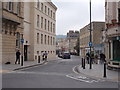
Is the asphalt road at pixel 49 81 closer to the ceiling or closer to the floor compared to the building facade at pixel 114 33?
closer to the floor

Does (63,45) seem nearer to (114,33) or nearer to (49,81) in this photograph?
(114,33)

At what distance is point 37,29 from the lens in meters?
42.8

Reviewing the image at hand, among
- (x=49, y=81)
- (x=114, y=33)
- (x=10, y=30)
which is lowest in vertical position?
(x=49, y=81)

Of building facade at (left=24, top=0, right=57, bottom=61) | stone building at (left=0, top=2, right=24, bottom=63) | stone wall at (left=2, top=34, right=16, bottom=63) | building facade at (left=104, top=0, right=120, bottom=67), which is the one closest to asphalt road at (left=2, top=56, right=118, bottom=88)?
building facade at (left=104, top=0, right=120, bottom=67)

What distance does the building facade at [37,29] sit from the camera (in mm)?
38844

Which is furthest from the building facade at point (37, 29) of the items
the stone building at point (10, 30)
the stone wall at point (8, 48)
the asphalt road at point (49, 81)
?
the asphalt road at point (49, 81)

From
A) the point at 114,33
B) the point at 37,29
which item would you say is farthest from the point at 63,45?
the point at 114,33

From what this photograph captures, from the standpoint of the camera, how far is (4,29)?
85.4 ft

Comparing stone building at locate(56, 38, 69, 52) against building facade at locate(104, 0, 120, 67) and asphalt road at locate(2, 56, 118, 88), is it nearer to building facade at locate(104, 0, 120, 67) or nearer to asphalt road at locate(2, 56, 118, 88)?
building facade at locate(104, 0, 120, 67)

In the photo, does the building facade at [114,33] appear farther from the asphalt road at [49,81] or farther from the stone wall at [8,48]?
the stone wall at [8,48]

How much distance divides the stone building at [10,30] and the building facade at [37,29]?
599cm

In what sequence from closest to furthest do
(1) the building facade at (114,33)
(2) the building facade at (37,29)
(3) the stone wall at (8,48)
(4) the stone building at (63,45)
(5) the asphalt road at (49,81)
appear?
(5) the asphalt road at (49,81)
(1) the building facade at (114,33)
(3) the stone wall at (8,48)
(2) the building facade at (37,29)
(4) the stone building at (63,45)

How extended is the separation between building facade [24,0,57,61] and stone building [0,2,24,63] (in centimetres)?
599

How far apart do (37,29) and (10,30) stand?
48.4ft
